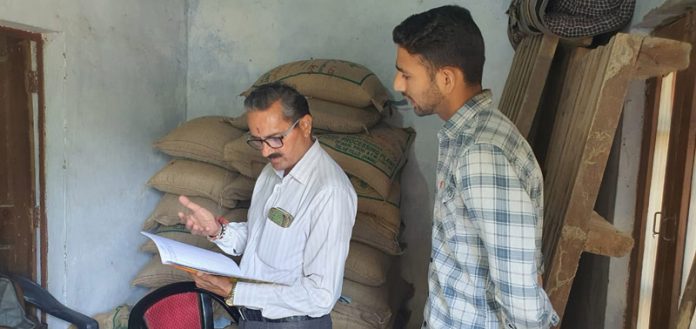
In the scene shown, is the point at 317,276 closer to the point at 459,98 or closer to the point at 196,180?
the point at 459,98

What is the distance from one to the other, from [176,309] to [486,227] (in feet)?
4.59

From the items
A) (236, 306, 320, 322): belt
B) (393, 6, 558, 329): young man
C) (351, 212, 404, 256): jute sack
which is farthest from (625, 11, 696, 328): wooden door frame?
(236, 306, 320, 322): belt

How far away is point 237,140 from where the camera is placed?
6.83 ft

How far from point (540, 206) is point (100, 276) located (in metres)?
1.99

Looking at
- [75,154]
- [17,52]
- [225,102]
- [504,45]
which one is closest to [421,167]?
[504,45]

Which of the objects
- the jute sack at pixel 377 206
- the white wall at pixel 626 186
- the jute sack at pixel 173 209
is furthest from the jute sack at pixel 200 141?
the white wall at pixel 626 186

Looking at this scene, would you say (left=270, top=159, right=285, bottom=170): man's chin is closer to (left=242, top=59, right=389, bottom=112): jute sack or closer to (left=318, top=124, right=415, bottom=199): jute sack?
(left=318, top=124, right=415, bottom=199): jute sack

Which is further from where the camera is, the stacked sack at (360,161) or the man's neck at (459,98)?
the stacked sack at (360,161)

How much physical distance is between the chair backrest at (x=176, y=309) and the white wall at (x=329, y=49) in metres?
1.10

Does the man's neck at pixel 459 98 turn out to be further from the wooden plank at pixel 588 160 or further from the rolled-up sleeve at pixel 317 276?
the rolled-up sleeve at pixel 317 276

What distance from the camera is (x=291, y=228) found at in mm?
1286

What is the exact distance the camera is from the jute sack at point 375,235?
1.98 m

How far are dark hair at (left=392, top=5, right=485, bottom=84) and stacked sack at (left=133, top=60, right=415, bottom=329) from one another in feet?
3.39

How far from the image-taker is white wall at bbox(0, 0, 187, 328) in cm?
186
